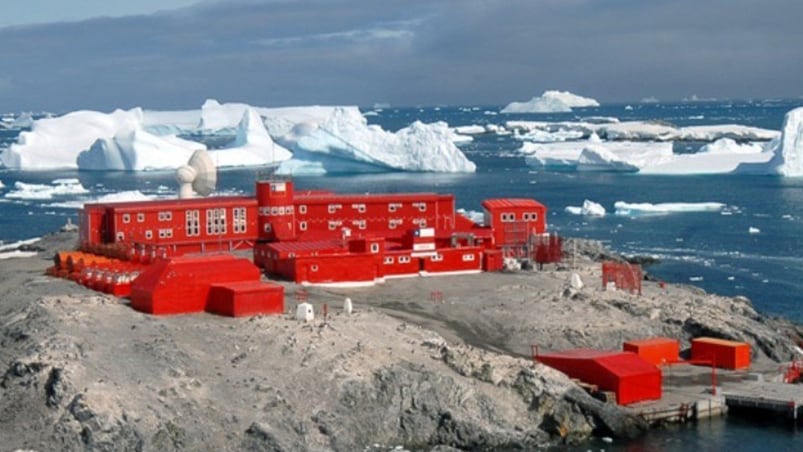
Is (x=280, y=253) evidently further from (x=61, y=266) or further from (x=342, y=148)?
(x=342, y=148)

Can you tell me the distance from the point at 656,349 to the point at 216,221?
14914 mm

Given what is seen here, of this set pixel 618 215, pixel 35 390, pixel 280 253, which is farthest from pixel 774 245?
pixel 35 390

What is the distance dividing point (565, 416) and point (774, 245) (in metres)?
30.2

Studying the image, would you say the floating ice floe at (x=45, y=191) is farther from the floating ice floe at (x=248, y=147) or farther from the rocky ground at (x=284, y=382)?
the rocky ground at (x=284, y=382)

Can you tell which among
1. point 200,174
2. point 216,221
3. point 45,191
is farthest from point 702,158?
point 216,221

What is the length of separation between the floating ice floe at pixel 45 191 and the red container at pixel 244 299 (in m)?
49.6

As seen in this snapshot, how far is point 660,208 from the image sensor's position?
68.2 metres

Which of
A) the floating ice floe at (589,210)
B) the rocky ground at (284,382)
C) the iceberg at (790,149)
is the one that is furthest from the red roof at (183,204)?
the iceberg at (790,149)

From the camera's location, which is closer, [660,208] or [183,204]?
[183,204]

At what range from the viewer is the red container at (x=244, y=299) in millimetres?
30047

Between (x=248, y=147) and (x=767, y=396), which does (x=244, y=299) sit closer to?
(x=767, y=396)

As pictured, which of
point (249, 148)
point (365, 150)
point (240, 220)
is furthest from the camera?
point (249, 148)

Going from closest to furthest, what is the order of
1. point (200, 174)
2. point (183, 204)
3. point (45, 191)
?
point (183, 204) < point (200, 174) < point (45, 191)

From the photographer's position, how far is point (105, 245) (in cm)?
3828
